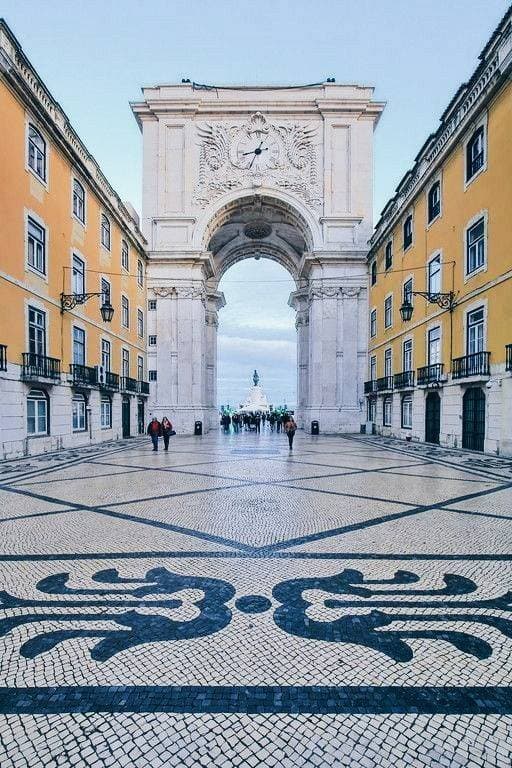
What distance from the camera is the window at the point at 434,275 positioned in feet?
59.8

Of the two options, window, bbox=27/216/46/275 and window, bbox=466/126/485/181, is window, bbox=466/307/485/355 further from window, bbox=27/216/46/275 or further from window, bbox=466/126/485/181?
window, bbox=27/216/46/275

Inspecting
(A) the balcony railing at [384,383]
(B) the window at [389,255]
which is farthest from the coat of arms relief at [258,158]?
(A) the balcony railing at [384,383]

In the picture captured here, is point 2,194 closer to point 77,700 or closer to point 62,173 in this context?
point 62,173

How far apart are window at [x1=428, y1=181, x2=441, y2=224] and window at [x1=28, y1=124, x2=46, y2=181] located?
Result: 55.4 ft

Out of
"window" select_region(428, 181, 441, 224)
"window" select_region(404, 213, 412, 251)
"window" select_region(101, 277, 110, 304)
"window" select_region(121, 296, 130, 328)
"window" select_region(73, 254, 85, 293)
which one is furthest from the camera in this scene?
"window" select_region(121, 296, 130, 328)

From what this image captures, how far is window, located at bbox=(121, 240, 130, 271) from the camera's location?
23344mm

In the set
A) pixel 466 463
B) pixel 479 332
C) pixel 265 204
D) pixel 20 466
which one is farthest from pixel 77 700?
pixel 265 204

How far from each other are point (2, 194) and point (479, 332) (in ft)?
57.2

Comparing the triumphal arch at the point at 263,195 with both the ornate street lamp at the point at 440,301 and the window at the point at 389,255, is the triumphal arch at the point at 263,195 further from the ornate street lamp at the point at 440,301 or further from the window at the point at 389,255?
the ornate street lamp at the point at 440,301

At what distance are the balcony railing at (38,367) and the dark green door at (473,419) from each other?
16332mm

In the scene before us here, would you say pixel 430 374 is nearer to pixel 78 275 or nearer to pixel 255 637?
pixel 78 275

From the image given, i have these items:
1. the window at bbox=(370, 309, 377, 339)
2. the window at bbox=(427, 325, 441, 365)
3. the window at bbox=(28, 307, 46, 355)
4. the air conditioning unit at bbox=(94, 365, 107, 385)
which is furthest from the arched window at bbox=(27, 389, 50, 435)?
the window at bbox=(370, 309, 377, 339)

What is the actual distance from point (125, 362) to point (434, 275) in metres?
17.6

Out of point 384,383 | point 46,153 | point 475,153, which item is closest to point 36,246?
point 46,153
